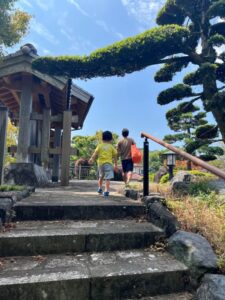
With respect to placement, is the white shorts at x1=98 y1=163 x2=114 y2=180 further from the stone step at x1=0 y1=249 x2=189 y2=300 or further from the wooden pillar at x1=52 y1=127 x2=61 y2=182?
the wooden pillar at x1=52 y1=127 x2=61 y2=182

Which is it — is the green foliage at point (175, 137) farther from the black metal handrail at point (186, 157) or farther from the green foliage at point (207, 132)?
the black metal handrail at point (186, 157)

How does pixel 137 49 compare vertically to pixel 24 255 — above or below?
above

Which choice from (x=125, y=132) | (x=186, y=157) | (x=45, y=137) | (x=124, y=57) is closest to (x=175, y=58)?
(x=124, y=57)

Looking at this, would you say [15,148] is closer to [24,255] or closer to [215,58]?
[24,255]

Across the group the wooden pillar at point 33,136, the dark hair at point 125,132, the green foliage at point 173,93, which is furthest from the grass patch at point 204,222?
the wooden pillar at point 33,136

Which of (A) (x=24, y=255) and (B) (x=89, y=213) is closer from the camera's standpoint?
(A) (x=24, y=255)

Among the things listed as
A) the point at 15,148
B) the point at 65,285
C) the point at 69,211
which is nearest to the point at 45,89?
the point at 15,148

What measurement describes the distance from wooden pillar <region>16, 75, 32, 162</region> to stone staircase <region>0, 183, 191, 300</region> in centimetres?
465

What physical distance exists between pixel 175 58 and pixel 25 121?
197 inches

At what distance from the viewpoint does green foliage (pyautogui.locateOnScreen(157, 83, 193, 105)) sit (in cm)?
809

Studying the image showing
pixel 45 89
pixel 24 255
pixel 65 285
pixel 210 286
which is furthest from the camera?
pixel 45 89

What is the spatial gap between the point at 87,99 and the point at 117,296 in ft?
24.5

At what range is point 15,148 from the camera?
8320 mm

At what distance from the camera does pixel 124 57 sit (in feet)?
24.5
